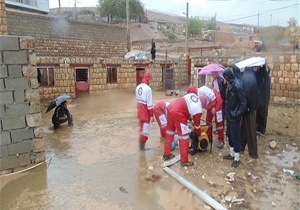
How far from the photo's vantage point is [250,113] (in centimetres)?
534

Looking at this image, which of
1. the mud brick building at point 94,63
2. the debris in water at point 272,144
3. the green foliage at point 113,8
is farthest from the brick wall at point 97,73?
the green foliage at point 113,8

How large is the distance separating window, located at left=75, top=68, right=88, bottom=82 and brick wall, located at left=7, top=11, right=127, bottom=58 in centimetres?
277

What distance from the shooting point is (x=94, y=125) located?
945cm

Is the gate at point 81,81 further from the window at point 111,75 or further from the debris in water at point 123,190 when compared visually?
the debris in water at point 123,190

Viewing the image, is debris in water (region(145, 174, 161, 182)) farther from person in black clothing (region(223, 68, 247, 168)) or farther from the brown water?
person in black clothing (region(223, 68, 247, 168))

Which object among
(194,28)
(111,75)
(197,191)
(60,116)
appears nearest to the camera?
(197,191)

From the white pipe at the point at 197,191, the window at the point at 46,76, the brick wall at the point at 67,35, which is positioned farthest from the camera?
the brick wall at the point at 67,35

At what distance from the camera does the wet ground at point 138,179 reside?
4199mm

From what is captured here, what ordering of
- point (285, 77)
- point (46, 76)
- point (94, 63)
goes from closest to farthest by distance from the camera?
point (285, 77) → point (46, 76) → point (94, 63)

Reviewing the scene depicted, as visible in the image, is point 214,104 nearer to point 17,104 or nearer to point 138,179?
point 138,179

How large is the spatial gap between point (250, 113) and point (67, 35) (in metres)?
16.1

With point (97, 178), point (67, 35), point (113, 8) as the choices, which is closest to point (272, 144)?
point (97, 178)

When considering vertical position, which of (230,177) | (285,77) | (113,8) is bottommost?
(230,177)

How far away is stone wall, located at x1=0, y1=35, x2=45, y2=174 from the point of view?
514 cm
